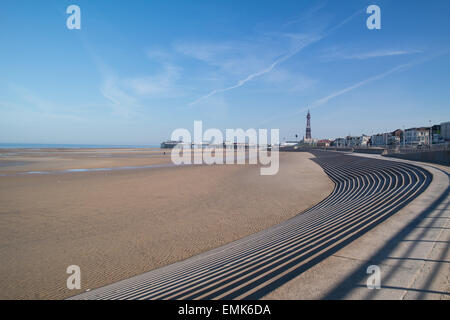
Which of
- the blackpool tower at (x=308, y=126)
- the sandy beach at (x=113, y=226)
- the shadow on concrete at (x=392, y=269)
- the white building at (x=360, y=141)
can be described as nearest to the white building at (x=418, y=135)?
the white building at (x=360, y=141)

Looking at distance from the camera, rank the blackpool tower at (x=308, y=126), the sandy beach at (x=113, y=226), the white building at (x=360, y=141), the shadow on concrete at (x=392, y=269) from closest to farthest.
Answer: the shadow on concrete at (x=392, y=269), the sandy beach at (x=113, y=226), the white building at (x=360, y=141), the blackpool tower at (x=308, y=126)

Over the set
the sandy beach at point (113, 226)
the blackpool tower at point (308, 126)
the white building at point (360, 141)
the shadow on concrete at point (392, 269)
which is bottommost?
the sandy beach at point (113, 226)

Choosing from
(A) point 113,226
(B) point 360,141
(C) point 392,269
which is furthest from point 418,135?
(A) point 113,226

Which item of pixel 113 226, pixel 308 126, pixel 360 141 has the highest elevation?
A: pixel 308 126

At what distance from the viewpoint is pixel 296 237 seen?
234 inches

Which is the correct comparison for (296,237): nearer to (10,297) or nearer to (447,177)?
(10,297)

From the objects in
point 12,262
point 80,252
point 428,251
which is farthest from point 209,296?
point 12,262

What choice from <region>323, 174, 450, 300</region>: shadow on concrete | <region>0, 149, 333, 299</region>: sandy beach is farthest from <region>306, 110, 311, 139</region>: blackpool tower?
<region>323, 174, 450, 300</region>: shadow on concrete

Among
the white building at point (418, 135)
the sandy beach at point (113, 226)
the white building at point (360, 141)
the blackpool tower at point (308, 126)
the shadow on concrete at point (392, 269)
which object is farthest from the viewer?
the blackpool tower at point (308, 126)

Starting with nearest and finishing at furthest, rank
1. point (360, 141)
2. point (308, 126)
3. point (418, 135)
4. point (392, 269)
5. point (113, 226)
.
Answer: point (392, 269), point (113, 226), point (418, 135), point (360, 141), point (308, 126)

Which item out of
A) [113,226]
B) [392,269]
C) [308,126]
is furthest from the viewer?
[308,126]

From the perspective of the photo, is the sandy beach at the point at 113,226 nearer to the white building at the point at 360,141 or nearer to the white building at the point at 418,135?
the white building at the point at 418,135

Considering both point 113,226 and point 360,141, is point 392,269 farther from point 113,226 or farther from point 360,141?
point 360,141
